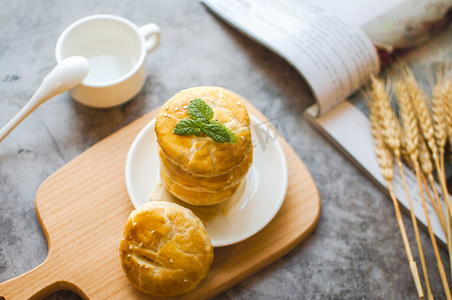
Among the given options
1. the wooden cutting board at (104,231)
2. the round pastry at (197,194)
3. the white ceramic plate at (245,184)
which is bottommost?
the wooden cutting board at (104,231)

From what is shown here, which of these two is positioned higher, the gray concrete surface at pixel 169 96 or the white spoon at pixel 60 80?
the white spoon at pixel 60 80

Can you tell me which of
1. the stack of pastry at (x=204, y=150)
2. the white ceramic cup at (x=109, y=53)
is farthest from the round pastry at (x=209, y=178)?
the white ceramic cup at (x=109, y=53)

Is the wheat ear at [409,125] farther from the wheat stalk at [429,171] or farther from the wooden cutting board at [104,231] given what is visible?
the wooden cutting board at [104,231]

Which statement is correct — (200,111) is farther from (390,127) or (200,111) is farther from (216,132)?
(390,127)

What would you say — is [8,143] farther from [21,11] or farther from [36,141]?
[21,11]

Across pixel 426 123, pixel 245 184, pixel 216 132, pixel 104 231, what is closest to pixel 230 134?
pixel 216 132

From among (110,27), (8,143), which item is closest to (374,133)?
(110,27)
